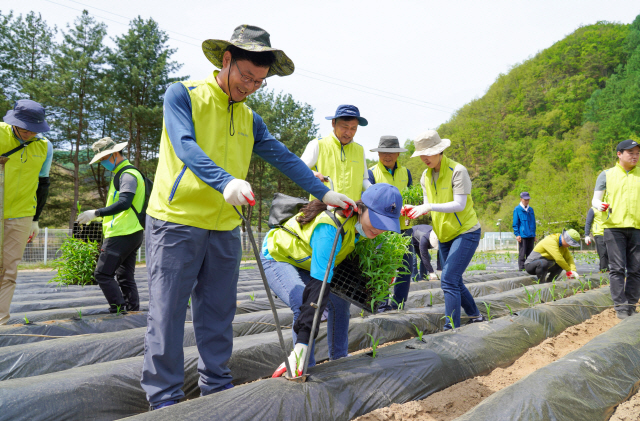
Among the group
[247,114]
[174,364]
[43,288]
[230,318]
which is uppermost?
[247,114]

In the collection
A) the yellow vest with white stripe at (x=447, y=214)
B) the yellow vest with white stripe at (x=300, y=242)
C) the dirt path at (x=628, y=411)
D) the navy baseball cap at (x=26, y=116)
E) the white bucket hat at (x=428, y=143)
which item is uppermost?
the navy baseball cap at (x=26, y=116)

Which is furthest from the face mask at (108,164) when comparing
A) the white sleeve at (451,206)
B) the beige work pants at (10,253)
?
the white sleeve at (451,206)

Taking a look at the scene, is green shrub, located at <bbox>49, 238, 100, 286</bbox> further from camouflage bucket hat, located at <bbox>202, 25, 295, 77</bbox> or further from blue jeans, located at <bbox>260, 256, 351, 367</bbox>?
camouflage bucket hat, located at <bbox>202, 25, 295, 77</bbox>

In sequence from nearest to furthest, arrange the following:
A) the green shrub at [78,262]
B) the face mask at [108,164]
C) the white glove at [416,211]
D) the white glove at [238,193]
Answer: the white glove at [238,193], the white glove at [416,211], the face mask at [108,164], the green shrub at [78,262]

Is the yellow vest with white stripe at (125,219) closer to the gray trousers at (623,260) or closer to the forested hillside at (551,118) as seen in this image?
the gray trousers at (623,260)

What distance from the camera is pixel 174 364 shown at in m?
1.76

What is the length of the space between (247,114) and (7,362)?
2.01 m

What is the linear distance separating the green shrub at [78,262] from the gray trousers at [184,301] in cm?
290

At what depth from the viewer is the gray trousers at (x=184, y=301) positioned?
172 cm

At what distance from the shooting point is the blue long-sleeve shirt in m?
1.58

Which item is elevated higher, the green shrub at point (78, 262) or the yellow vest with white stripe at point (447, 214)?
the yellow vest with white stripe at point (447, 214)

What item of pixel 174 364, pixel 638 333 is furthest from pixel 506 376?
pixel 174 364

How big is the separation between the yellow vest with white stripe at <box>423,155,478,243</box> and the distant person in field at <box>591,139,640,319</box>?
5.76 feet

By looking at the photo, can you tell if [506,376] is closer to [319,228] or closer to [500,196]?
[319,228]
